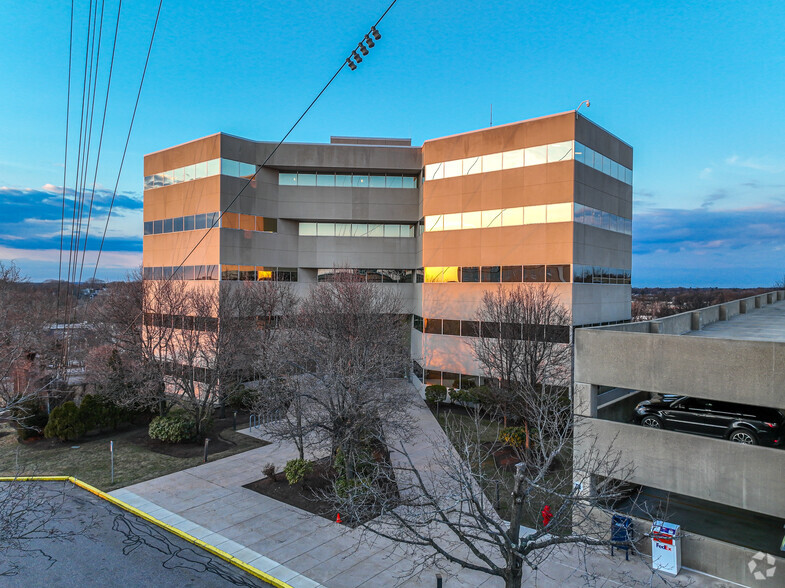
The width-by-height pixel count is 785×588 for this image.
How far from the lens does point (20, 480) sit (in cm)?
1664

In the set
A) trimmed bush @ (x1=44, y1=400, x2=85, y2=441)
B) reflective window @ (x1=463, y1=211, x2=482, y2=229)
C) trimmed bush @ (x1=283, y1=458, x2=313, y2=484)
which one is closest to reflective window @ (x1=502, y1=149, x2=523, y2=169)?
reflective window @ (x1=463, y1=211, x2=482, y2=229)

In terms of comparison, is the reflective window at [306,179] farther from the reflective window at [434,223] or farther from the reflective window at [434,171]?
the reflective window at [434,223]

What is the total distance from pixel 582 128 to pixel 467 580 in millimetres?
23754

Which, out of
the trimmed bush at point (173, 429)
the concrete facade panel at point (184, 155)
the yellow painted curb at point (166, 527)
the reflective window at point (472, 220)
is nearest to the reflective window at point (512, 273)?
the reflective window at point (472, 220)

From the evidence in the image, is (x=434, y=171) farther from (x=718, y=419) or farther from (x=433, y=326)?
(x=718, y=419)

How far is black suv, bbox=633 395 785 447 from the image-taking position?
10922mm

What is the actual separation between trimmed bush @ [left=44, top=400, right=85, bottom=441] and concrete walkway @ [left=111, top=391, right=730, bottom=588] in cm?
789

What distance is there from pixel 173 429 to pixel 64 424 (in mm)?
5483

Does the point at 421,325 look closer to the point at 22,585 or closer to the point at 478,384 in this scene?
the point at 478,384

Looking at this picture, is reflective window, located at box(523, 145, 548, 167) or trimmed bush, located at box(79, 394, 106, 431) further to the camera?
reflective window, located at box(523, 145, 548, 167)

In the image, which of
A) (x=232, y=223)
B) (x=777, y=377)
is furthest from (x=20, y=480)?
(x=777, y=377)

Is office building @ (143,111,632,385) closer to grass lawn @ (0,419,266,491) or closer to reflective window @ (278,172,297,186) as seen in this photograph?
reflective window @ (278,172,297,186)

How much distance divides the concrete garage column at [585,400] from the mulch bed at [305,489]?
→ 307 inches

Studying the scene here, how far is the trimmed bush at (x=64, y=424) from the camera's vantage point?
2167 centimetres
